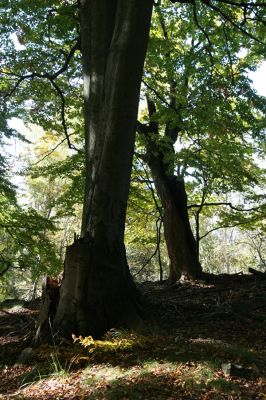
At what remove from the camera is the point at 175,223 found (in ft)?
32.5

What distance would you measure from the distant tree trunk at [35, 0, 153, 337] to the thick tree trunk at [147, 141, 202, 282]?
15.7ft

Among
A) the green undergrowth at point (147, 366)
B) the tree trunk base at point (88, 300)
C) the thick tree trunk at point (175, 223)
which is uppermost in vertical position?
the thick tree trunk at point (175, 223)

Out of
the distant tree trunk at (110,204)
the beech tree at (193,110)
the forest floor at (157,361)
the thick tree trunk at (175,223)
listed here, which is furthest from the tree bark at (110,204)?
the thick tree trunk at (175,223)

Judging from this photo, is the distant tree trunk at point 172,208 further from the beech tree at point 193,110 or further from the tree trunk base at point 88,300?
the tree trunk base at point 88,300

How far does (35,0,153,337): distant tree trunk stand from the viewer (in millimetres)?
4426

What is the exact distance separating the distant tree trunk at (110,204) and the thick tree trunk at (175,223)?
4.77 meters

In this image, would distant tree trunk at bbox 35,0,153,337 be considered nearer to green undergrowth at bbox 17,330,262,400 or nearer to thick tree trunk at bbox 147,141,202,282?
green undergrowth at bbox 17,330,262,400

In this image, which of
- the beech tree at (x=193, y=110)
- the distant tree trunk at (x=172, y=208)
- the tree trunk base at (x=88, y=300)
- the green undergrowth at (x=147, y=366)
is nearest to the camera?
the green undergrowth at (x=147, y=366)

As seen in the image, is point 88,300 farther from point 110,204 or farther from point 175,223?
point 175,223

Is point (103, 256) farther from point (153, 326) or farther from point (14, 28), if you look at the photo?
point (14, 28)

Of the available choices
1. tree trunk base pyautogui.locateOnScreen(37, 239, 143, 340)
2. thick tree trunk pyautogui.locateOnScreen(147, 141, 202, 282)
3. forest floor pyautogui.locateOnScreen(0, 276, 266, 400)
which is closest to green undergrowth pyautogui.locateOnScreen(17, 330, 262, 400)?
forest floor pyautogui.locateOnScreen(0, 276, 266, 400)

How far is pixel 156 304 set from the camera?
567 cm

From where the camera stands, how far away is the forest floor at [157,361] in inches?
120

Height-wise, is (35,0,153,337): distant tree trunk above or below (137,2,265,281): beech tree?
below
